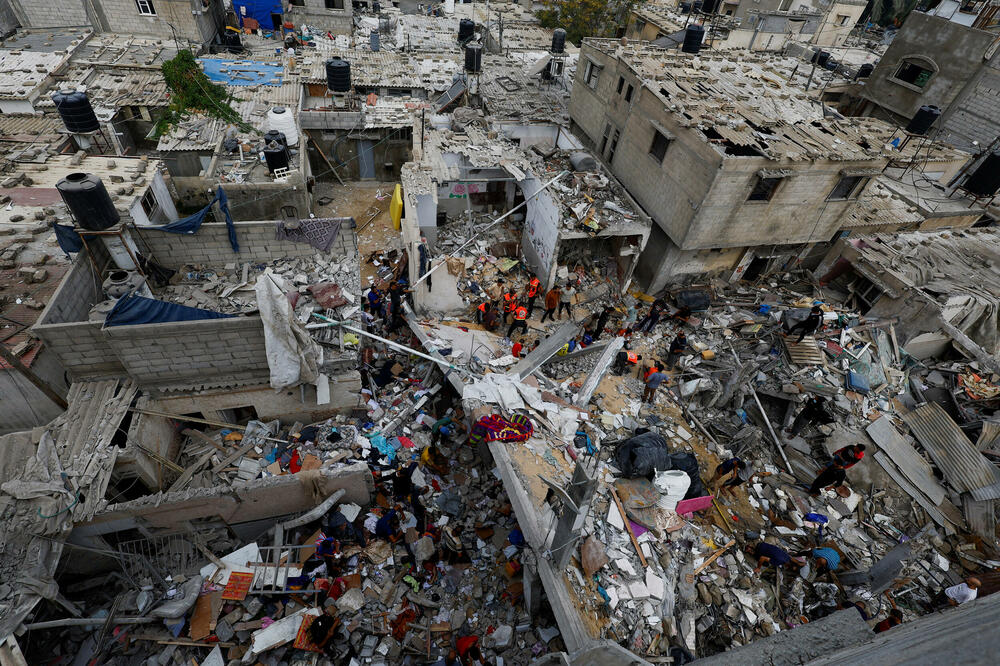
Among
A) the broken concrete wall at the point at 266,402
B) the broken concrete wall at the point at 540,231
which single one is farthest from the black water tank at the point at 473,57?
the broken concrete wall at the point at 266,402

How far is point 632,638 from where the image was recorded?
786cm

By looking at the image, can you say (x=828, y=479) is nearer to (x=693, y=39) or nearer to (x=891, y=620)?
(x=891, y=620)

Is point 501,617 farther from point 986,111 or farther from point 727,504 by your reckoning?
point 986,111

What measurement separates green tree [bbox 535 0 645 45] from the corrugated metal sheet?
28800mm

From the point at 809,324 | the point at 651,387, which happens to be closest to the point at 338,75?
the point at 651,387

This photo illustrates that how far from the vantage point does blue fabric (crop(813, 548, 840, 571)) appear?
10281 millimetres

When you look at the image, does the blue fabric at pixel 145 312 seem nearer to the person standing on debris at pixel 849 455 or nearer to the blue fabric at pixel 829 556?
the blue fabric at pixel 829 556

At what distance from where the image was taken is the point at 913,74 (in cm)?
2347

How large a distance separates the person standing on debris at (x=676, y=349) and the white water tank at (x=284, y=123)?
15.3 metres

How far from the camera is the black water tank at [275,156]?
15977 mm

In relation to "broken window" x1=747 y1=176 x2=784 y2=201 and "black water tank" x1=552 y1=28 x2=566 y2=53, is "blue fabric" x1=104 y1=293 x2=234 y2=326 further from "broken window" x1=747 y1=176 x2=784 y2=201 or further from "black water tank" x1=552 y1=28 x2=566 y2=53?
"black water tank" x1=552 y1=28 x2=566 y2=53

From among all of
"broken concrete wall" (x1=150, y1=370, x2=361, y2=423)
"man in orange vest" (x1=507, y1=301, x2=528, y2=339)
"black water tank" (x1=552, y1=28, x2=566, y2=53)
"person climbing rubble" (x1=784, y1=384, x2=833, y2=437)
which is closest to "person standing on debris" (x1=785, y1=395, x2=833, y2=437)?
"person climbing rubble" (x1=784, y1=384, x2=833, y2=437)

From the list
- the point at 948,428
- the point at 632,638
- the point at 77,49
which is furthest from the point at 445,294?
the point at 77,49

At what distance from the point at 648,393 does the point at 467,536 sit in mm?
6701
